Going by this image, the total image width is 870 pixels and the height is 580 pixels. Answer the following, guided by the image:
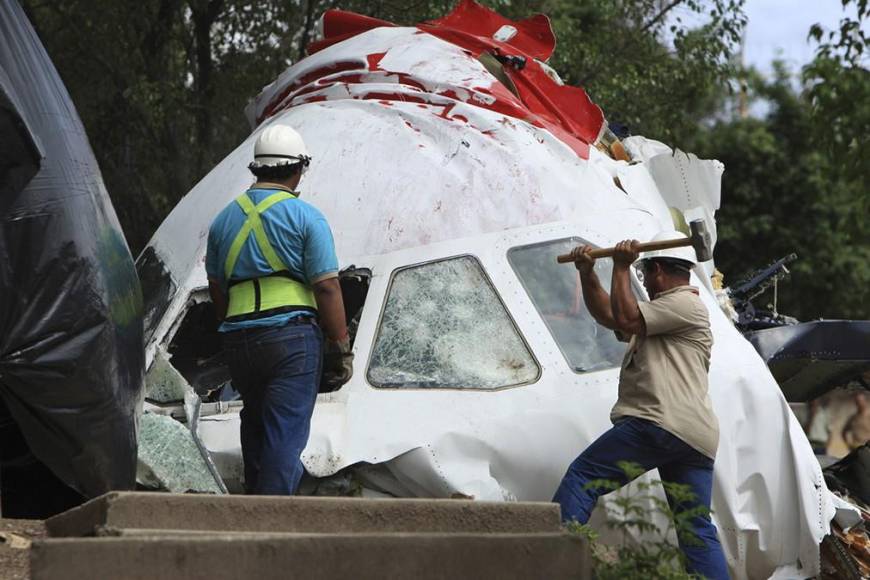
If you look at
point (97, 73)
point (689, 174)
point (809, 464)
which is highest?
point (97, 73)

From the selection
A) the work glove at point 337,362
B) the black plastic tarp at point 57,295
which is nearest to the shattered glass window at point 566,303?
the work glove at point 337,362

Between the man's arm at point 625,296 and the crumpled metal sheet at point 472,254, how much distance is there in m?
0.53

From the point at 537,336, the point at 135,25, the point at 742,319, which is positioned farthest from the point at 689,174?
the point at 135,25

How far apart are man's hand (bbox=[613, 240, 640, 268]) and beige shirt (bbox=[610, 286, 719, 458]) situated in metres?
0.20

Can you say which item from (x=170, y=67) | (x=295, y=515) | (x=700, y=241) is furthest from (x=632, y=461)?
(x=170, y=67)

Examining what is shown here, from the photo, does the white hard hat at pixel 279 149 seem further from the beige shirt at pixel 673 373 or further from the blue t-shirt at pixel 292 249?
the beige shirt at pixel 673 373

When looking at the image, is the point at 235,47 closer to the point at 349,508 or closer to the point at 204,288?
the point at 204,288

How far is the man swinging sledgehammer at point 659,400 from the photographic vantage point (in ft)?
21.3

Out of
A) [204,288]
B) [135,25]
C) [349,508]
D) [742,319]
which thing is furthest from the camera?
[135,25]

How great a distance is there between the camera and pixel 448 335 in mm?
7289

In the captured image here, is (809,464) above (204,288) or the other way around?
the other way around

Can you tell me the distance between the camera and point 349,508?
449 centimetres

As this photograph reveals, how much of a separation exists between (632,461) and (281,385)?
153cm

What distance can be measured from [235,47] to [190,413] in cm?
729
